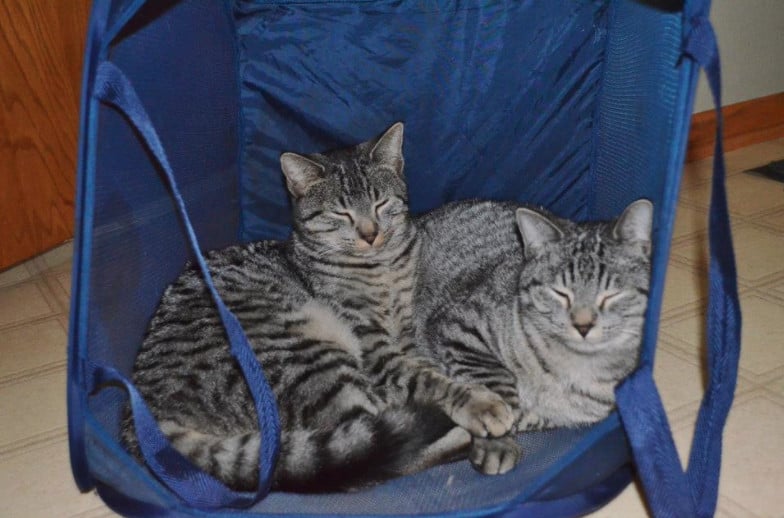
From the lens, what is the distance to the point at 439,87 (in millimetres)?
2072

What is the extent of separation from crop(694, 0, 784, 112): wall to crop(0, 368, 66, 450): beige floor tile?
2487 millimetres

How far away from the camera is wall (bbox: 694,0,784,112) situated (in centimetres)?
311

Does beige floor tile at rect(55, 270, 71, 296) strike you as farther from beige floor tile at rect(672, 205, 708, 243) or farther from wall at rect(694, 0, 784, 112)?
wall at rect(694, 0, 784, 112)

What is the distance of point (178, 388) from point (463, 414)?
0.55m

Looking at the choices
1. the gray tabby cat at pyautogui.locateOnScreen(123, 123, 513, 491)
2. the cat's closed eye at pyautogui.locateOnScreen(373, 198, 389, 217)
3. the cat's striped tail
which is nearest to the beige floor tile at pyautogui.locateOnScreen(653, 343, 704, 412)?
the gray tabby cat at pyautogui.locateOnScreen(123, 123, 513, 491)

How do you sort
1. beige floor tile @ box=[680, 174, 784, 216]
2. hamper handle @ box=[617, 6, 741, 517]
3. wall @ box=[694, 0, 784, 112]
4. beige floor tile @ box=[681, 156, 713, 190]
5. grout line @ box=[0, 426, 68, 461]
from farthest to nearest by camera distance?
wall @ box=[694, 0, 784, 112] < beige floor tile @ box=[681, 156, 713, 190] < beige floor tile @ box=[680, 174, 784, 216] < grout line @ box=[0, 426, 68, 461] < hamper handle @ box=[617, 6, 741, 517]

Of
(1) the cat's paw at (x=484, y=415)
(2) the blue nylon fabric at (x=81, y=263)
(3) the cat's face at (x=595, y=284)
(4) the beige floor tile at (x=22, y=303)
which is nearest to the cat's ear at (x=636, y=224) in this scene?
(3) the cat's face at (x=595, y=284)

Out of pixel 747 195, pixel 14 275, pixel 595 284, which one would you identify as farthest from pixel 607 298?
pixel 14 275

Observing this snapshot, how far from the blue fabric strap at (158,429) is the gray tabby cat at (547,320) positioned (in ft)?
1.44

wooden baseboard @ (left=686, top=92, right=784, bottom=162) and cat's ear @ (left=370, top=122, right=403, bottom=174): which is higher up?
cat's ear @ (left=370, top=122, right=403, bottom=174)

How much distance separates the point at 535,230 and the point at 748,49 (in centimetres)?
214

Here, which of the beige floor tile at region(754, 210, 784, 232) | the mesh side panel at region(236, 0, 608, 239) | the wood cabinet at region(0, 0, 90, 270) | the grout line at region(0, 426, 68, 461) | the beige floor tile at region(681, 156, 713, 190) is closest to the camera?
the grout line at region(0, 426, 68, 461)

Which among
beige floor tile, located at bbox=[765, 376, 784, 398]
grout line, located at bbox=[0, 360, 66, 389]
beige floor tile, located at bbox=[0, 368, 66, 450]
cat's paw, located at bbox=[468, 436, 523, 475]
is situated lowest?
grout line, located at bbox=[0, 360, 66, 389]

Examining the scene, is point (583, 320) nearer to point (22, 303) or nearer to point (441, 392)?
point (441, 392)
